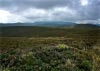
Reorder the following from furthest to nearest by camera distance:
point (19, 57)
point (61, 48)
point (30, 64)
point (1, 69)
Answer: point (61, 48), point (19, 57), point (30, 64), point (1, 69)

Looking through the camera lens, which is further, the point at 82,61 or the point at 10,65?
the point at 82,61

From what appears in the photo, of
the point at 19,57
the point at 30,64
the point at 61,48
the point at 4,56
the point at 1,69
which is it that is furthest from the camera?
the point at 61,48

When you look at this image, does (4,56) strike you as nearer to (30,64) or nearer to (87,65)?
(30,64)

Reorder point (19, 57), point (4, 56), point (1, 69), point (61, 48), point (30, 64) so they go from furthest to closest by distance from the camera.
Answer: point (61, 48), point (4, 56), point (19, 57), point (30, 64), point (1, 69)

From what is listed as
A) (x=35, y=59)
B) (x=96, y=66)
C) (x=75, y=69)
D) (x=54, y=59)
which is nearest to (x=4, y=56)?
(x=35, y=59)

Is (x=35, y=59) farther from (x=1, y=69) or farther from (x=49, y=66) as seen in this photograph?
(x=1, y=69)

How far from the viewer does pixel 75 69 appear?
9.02 m

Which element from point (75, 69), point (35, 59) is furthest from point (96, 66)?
point (35, 59)

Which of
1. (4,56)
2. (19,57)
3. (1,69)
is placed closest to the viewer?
(1,69)

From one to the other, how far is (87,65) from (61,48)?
3.01 m

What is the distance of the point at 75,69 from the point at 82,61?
1.36m

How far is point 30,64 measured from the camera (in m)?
9.29

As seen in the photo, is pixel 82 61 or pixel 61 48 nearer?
pixel 82 61

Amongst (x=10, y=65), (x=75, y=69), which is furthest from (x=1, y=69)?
(x=75, y=69)
